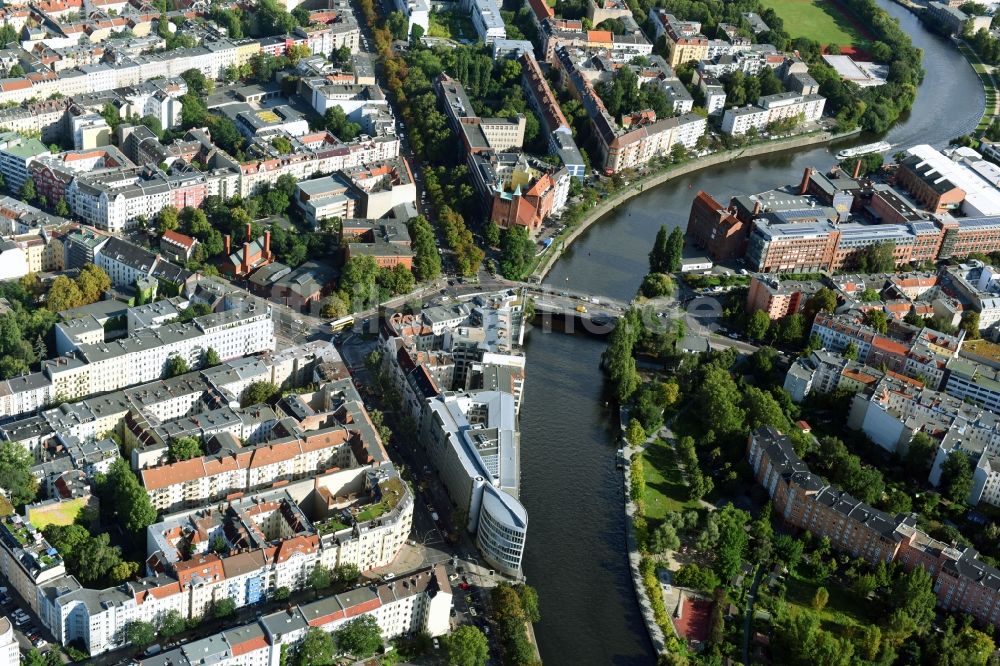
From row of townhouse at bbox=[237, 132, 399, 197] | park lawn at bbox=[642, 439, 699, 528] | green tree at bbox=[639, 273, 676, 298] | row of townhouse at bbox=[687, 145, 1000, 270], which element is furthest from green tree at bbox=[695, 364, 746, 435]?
row of townhouse at bbox=[237, 132, 399, 197]

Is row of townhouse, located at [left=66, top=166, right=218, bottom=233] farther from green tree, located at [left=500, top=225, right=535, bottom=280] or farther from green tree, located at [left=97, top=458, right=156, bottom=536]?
green tree, located at [left=97, top=458, right=156, bottom=536]

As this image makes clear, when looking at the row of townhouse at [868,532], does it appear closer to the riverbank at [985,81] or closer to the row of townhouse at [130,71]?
the row of townhouse at [130,71]

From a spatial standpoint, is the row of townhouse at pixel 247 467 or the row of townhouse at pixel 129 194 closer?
the row of townhouse at pixel 247 467

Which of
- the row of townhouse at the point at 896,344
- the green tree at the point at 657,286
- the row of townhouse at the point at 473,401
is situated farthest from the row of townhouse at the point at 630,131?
the row of townhouse at the point at 896,344

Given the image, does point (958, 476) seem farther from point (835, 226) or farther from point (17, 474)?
point (17, 474)

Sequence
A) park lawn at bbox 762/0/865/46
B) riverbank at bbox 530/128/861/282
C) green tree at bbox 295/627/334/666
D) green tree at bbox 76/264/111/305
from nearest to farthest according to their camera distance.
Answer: green tree at bbox 295/627/334/666, green tree at bbox 76/264/111/305, riverbank at bbox 530/128/861/282, park lawn at bbox 762/0/865/46

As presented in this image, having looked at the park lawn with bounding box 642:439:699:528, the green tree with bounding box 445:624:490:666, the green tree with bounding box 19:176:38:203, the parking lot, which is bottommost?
the parking lot

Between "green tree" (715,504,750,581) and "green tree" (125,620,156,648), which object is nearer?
"green tree" (125,620,156,648)
